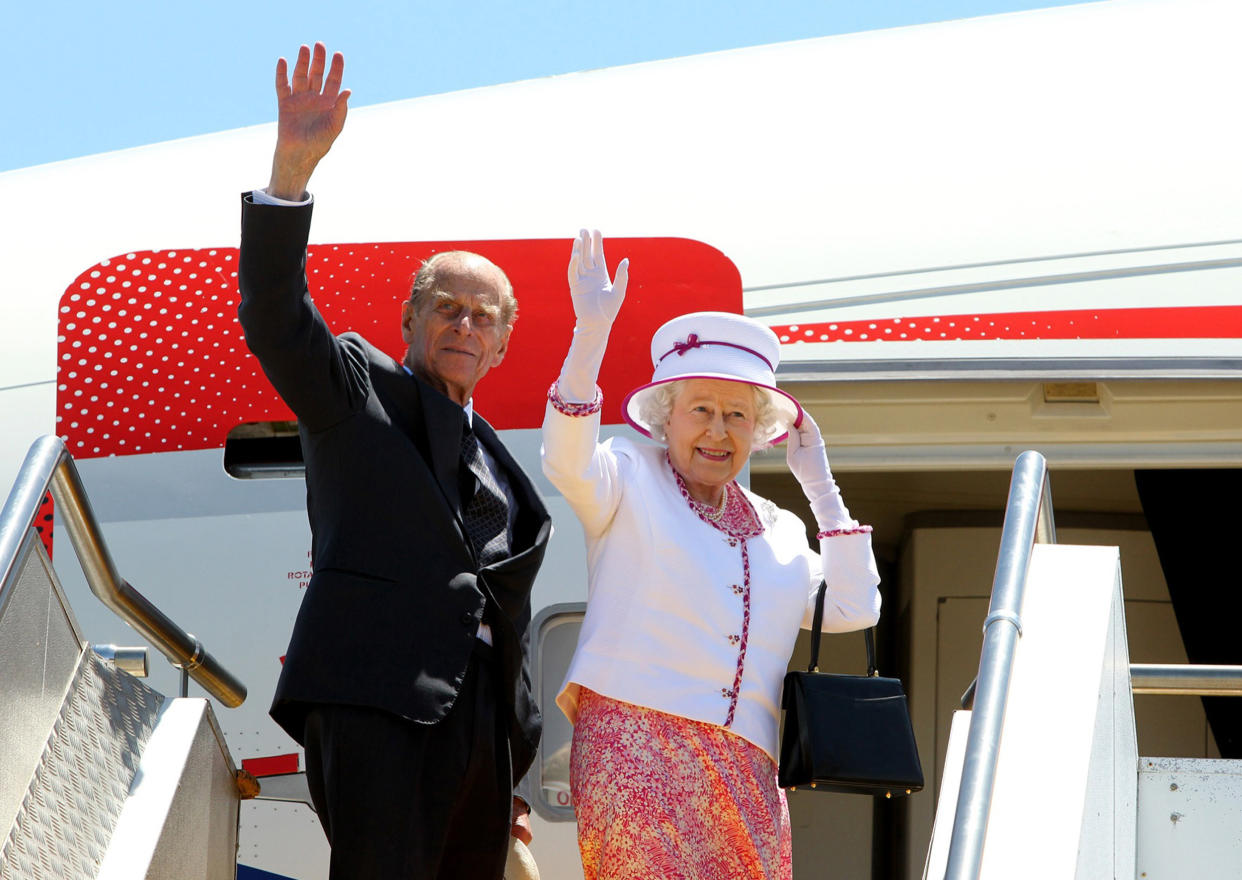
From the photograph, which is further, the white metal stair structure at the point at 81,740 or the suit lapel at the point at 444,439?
the suit lapel at the point at 444,439

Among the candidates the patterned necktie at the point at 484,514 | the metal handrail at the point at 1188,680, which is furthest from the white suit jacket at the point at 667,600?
the metal handrail at the point at 1188,680

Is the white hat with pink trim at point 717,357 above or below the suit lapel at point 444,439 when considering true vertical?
above

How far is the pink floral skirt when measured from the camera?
2.78m

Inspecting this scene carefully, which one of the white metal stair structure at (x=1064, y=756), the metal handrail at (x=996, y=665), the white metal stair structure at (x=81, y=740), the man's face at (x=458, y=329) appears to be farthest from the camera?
the man's face at (x=458, y=329)

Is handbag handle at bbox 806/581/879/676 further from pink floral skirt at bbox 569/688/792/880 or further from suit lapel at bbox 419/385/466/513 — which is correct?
suit lapel at bbox 419/385/466/513

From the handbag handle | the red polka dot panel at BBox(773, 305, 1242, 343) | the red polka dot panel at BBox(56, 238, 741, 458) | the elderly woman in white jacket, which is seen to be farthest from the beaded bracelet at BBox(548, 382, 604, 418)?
the red polka dot panel at BBox(773, 305, 1242, 343)

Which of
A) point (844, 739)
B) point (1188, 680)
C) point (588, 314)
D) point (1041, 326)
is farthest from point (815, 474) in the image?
point (1041, 326)

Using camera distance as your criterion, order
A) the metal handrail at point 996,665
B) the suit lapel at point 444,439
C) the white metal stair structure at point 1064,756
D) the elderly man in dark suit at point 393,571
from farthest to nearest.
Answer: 1. the suit lapel at point 444,439
2. the elderly man in dark suit at point 393,571
3. the white metal stair structure at point 1064,756
4. the metal handrail at point 996,665

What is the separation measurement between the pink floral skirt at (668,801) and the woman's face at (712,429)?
489 mm

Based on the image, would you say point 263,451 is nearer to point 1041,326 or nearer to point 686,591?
point 686,591

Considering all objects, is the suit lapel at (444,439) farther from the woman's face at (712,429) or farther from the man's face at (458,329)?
the woman's face at (712,429)

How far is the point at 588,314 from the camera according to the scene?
9.22 ft

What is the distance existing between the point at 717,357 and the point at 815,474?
1.13ft

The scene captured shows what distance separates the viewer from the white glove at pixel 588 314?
9.21 ft
